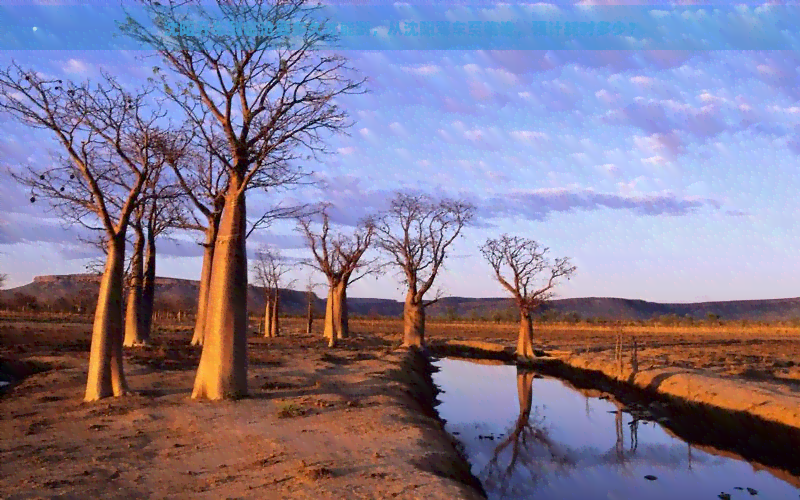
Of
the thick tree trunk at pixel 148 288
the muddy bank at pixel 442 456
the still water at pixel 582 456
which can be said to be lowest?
the still water at pixel 582 456

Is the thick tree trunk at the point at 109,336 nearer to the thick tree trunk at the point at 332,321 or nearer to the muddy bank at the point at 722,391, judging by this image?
the muddy bank at the point at 722,391

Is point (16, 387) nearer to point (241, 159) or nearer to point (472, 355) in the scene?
point (241, 159)

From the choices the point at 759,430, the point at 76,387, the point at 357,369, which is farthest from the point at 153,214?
the point at 759,430

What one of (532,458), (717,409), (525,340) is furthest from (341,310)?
(532,458)

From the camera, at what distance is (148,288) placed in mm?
23266

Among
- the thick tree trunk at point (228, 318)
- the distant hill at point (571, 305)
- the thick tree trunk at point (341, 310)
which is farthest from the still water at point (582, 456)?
the distant hill at point (571, 305)

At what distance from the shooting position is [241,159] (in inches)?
472

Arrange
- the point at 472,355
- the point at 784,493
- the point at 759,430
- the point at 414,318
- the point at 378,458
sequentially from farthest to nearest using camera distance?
the point at 472,355 → the point at 414,318 → the point at 759,430 → the point at 784,493 → the point at 378,458

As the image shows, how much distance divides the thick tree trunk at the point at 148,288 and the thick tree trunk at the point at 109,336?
11.3 metres

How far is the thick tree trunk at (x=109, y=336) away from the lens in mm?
11195

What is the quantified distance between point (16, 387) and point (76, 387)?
126 centimetres

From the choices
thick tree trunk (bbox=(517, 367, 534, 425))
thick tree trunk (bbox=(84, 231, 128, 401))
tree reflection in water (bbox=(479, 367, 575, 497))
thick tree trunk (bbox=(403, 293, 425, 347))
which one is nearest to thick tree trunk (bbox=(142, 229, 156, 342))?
thick tree trunk (bbox=(84, 231, 128, 401))

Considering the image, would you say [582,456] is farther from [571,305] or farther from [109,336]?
[571,305]

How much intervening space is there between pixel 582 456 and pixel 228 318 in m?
6.76
